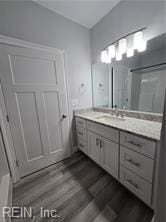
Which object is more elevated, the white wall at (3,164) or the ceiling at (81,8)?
the ceiling at (81,8)

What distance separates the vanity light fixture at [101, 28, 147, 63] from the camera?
1.32 metres

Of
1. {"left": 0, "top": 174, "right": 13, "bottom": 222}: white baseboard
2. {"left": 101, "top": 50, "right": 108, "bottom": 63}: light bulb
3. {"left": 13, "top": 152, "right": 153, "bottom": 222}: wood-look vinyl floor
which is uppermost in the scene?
{"left": 101, "top": 50, "right": 108, "bottom": 63}: light bulb

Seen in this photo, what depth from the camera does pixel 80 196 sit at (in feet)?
4.09

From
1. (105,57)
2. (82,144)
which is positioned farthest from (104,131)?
(105,57)

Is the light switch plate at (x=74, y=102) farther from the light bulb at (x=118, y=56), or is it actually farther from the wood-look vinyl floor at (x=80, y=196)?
the wood-look vinyl floor at (x=80, y=196)

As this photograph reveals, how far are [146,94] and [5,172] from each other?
235 cm

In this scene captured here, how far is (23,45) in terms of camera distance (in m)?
1.39

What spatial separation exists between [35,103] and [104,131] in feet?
3.78

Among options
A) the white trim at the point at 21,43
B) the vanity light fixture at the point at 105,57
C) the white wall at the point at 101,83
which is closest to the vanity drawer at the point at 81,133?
the white wall at the point at 101,83

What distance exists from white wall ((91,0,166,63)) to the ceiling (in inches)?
4.3

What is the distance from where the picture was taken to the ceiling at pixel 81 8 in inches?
56.6

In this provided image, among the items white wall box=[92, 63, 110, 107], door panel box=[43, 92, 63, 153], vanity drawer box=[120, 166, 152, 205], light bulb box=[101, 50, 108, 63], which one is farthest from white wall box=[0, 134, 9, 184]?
light bulb box=[101, 50, 108, 63]

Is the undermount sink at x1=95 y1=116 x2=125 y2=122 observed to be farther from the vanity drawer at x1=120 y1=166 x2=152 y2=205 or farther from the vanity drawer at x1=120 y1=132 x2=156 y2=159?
the vanity drawer at x1=120 y1=166 x2=152 y2=205

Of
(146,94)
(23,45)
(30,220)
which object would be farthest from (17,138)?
(146,94)
